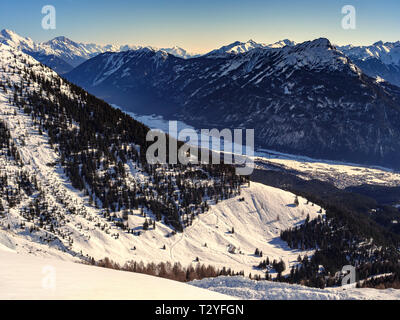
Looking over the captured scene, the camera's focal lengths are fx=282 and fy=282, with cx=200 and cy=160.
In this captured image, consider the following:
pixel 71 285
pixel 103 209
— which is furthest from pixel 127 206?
pixel 71 285

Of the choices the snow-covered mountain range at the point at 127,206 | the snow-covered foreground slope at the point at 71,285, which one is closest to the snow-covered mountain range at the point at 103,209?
the snow-covered mountain range at the point at 127,206

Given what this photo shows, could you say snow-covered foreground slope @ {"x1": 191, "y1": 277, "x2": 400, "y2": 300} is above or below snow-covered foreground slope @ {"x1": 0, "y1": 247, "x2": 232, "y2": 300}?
below

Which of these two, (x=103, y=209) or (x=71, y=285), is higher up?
(x=71, y=285)

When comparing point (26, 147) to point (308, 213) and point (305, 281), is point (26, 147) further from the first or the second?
point (308, 213)

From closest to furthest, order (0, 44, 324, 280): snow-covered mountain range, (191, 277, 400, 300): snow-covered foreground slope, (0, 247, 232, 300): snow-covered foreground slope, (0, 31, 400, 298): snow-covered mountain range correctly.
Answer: (0, 247, 232, 300): snow-covered foreground slope → (191, 277, 400, 300): snow-covered foreground slope → (0, 44, 324, 280): snow-covered mountain range → (0, 31, 400, 298): snow-covered mountain range

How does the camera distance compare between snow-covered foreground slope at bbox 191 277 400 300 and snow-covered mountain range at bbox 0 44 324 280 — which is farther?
snow-covered mountain range at bbox 0 44 324 280

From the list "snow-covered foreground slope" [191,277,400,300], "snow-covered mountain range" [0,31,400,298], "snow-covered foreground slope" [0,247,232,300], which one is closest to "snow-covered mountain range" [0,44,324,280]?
"snow-covered mountain range" [0,31,400,298]

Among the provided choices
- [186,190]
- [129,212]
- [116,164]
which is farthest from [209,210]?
[116,164]

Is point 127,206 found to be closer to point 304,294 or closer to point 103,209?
point 103,209

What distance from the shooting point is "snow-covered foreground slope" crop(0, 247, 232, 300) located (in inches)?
650

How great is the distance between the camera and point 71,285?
61.3 feet

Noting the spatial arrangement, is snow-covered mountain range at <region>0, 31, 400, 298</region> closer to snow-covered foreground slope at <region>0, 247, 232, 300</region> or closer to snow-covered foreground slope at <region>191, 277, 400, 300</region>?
snow-covered foreground slope at <region>191, 277, 400, 300</region>
